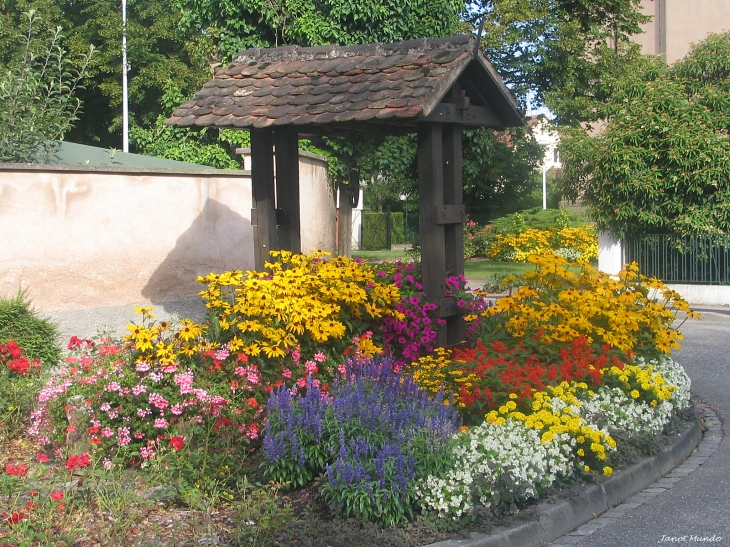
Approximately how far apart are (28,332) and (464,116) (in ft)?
15.4

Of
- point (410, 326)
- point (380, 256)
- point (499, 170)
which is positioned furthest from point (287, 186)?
point (499, 170)

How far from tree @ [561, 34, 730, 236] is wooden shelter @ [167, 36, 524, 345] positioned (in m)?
8.22

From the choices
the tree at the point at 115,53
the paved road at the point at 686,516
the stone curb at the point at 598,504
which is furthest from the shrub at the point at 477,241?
the stone curb at the point at 598,504

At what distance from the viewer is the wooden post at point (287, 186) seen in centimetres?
884

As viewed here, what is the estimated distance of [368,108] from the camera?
7.96 metres

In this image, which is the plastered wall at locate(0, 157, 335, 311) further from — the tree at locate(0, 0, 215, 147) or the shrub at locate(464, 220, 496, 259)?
the shrub at locate(464, 220, 496, 259)

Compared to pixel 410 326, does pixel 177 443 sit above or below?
below

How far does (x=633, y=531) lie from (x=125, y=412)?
3.25 meters

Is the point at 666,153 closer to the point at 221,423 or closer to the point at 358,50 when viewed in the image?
the point at 358,50

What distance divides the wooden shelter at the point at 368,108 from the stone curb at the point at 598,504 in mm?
2588

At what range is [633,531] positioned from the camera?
5254mm

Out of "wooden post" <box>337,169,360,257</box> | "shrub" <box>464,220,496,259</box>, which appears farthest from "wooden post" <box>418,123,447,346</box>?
"shrub" <box>464,220,496,259</box>

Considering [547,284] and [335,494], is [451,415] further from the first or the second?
[547,284]

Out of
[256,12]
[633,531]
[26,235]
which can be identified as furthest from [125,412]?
[256,12]
